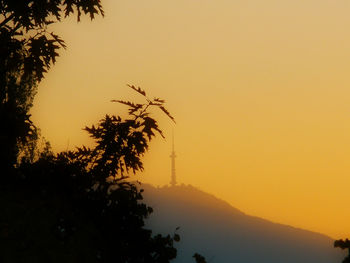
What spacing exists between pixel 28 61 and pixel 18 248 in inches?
240

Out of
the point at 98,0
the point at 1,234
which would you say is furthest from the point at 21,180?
the point at 98,0

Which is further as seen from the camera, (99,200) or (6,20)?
(6,20)

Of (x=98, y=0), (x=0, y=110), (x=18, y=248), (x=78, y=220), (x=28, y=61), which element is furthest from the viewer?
(x=98, y=0)

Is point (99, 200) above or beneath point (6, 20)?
beneath

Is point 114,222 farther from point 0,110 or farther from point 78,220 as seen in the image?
point 0,110

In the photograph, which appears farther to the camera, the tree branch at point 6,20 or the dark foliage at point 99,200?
the tree branch at point 6,20

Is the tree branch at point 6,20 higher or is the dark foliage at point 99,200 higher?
the tree branch at point 6,20

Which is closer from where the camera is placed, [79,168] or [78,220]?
[78,220]

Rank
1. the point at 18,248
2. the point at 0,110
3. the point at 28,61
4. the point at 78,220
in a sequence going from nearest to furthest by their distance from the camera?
the point at 18,248, the point at 78,220, the point at 0,110, the point at 28,61

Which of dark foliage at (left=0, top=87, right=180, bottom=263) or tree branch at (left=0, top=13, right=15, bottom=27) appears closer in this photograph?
dark foliage at (left=0, top=87, right=180, bottom=263)

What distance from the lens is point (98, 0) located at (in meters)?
12.5

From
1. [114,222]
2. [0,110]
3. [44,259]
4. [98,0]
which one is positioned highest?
[98,0]

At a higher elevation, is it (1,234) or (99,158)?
(99,158)

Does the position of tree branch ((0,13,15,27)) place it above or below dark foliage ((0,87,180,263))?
above
